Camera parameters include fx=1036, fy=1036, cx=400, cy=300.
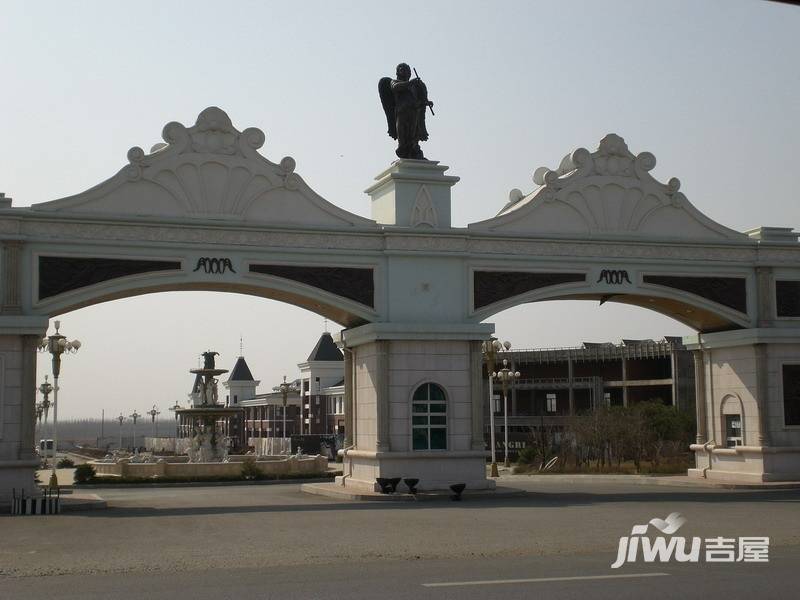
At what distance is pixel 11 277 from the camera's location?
909 inches

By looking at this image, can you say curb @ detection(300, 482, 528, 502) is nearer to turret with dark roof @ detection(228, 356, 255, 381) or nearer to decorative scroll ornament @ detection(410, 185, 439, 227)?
decorative scroll ornament @ detection(410, 185, 439, 227)

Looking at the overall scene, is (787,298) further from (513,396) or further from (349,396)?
(513,396)

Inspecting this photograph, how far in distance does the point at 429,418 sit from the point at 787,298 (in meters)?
11.0

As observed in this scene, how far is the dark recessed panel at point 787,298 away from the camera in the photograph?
28.9 meters

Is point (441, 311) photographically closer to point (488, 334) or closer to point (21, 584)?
point (488, 334)

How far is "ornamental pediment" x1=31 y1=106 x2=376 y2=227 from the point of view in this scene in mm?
24266

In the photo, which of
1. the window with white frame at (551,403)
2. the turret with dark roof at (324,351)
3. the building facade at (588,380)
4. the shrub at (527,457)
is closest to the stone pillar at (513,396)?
the building facade at (588,380)

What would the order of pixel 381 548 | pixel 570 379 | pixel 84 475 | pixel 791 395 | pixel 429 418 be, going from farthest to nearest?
pixel 570 379, pixel 84 475, pixel 791 395, pixel 429 418, pixel 381 548

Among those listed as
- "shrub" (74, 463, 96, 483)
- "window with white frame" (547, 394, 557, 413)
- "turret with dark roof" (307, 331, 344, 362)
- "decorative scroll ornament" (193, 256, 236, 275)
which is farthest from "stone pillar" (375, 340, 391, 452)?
"turret with dark roof" (307, 331, 344, 362)

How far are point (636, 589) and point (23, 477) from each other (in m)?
16.4

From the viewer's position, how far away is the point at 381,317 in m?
26.0

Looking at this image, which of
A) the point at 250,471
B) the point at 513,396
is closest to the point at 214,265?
the point at 250,471

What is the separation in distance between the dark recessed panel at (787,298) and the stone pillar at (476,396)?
8948mm

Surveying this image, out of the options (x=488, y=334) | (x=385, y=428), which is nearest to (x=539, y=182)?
(x=488, y=334)
